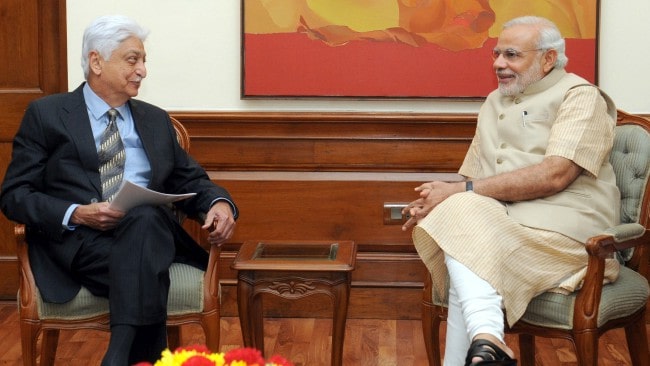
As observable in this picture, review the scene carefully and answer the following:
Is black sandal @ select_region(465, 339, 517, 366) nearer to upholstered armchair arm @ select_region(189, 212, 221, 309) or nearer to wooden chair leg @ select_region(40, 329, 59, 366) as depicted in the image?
upholstered armchair arm @ select_region(189, 212, 221, 309)

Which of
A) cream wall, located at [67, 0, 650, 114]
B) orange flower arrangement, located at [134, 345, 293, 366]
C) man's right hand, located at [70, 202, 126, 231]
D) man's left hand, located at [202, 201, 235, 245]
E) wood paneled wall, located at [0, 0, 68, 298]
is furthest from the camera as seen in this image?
wood paneled wall, located at [0, 0, 68, 298]

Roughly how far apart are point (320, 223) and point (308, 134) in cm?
43

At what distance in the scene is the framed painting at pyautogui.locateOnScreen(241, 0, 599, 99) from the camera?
15.0 ft

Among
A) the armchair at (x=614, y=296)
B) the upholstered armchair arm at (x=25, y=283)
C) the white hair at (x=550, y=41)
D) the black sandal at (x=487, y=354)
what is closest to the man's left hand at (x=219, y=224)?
the upholstered armchair arm at (x=25, y=283)

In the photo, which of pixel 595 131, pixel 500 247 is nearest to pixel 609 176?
pixel 595 131

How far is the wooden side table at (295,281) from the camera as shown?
3445 mm

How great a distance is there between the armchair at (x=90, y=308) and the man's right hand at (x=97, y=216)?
0.64 ft

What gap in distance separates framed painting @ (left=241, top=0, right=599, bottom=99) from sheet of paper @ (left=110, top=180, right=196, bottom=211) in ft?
4.69

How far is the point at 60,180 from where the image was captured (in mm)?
3449

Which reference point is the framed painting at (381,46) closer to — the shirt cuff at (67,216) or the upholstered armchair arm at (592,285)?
the shirt cuff at (67,216)

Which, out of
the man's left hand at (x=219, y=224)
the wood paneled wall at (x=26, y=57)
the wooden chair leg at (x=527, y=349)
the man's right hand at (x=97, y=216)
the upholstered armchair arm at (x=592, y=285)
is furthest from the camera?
the wood paneled wall at (x=26, y=57)

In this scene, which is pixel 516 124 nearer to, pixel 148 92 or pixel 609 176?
pixel 609 176

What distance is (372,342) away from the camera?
437 centimetres

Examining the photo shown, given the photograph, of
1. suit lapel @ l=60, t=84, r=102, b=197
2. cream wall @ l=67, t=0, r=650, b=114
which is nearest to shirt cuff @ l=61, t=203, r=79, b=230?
suit lapel @ l=60, t=84, r=102, b=197
